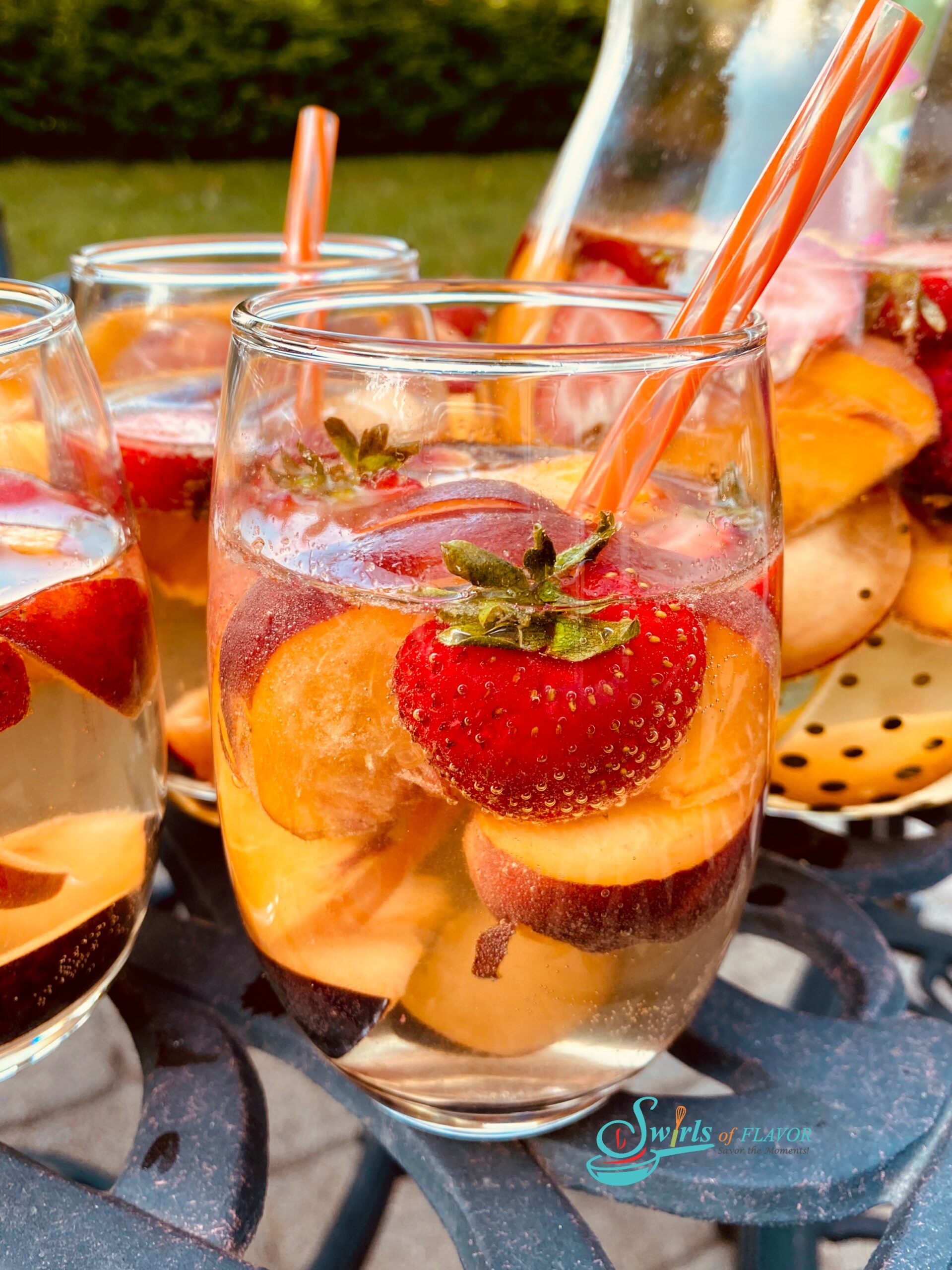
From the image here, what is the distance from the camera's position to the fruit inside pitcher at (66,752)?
44cm

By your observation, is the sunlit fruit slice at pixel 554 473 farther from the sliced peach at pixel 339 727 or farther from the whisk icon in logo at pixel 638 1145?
the whisk icon in logo at pixel 638 1145

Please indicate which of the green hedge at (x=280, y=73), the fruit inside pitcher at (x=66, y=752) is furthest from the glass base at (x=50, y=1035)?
the green hedge at (x=280, y=73)

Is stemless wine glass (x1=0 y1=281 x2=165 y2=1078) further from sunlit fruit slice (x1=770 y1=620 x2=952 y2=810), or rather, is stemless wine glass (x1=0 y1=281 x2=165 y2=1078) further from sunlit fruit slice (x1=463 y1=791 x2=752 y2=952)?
sunlit fruit slice (x1=770 y1=620 x2=952 y2=810)

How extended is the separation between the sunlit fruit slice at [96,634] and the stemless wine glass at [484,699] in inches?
1.3

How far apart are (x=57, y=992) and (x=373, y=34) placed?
5.72 meters

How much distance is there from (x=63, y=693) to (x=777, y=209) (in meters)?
0.33

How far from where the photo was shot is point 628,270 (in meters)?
0.66

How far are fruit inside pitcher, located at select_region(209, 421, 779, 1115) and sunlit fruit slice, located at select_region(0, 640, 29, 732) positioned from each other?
0.07 metres

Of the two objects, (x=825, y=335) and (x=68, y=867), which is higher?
(x=825, y=335)

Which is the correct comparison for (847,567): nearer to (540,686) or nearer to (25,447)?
(540,686)

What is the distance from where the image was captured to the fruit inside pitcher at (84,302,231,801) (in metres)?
0.61

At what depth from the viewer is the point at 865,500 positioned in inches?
22.3

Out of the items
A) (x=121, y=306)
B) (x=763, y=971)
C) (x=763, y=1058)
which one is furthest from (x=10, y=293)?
(x=763, y=971)

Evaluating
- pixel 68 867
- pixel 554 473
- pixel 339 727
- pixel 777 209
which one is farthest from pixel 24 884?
pixel 777 209
